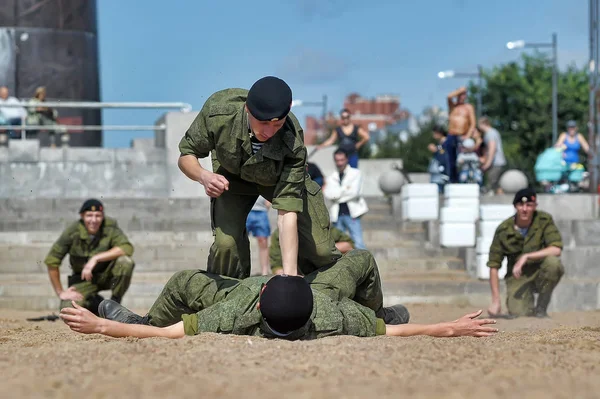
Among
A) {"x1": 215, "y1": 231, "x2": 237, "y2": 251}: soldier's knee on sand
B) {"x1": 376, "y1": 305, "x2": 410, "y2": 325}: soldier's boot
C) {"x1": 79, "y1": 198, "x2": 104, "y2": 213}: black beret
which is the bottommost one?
{"x1": 376, "y1": 305, "x2": 410, "y2": 325}: soldier's boot

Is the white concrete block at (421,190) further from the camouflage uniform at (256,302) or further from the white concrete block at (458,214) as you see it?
the camouflage uniform at (256,302)

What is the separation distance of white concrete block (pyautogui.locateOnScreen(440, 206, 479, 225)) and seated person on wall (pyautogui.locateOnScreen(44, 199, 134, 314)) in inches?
196

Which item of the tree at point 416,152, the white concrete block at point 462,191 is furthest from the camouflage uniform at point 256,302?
the tree at point 416,152

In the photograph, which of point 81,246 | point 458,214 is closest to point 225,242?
point 81,246

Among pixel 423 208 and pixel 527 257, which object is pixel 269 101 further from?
pixel 423 208

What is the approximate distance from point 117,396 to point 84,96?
17.3 m

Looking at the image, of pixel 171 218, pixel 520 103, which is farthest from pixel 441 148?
pixel 520 103

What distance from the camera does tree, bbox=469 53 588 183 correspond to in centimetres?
5059

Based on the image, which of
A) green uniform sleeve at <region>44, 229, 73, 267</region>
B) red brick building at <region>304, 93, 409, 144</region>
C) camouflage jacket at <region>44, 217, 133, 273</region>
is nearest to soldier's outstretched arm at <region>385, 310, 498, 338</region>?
camouflage jacket at <region>44, 217, 133, 273</region>

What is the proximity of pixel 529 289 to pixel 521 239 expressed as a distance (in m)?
0.54

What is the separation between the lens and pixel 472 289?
12.5 m

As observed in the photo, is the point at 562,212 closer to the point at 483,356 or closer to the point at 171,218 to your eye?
the point at 171,218

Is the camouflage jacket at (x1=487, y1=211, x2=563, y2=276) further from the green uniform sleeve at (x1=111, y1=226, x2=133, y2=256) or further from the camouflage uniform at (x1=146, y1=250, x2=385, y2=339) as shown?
the camouflage uniform at (x1=146, y1=250, x2=385, y2=339)

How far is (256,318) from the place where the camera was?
6.11 m
